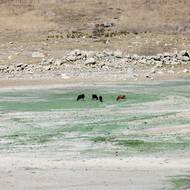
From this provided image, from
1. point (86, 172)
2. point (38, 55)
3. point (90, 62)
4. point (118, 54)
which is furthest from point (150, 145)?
point (38, 55)

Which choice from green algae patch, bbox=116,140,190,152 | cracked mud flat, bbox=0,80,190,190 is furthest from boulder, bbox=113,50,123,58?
green algae patch, bbox=116,140,190,152

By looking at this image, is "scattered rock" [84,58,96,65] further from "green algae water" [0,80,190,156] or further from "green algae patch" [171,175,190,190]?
"green algae patch" [171,175,190,190]

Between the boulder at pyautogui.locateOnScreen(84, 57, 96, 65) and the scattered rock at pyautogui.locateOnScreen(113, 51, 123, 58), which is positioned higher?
the boulder at pyautogui.locateOnScreen(84, 57, 96, 65)

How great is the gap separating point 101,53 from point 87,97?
49.6 feet

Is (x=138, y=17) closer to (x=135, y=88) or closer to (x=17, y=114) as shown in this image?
(x=135, y=88)

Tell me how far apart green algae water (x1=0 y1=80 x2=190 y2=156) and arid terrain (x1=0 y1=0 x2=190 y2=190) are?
3cm

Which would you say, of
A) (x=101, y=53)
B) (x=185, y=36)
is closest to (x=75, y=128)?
(x=101, y=53)

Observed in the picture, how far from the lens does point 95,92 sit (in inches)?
1097

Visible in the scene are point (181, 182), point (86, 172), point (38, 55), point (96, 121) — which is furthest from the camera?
point (38, 55)

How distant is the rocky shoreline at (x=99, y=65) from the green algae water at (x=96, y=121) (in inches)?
258

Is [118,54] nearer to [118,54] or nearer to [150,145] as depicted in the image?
[118,54]

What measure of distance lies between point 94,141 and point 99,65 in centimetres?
2200

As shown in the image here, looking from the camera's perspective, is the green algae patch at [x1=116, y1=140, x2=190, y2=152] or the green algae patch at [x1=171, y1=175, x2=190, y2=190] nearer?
the green algae patch at [x1=171, y1=175, x2=190, y2=190]

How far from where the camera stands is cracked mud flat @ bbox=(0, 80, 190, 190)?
11859 millimetres
